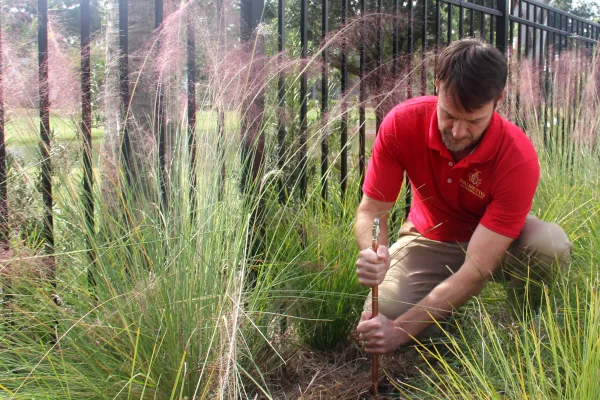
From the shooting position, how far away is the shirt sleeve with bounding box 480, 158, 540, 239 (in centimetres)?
243

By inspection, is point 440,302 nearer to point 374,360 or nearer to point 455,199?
point 374,360

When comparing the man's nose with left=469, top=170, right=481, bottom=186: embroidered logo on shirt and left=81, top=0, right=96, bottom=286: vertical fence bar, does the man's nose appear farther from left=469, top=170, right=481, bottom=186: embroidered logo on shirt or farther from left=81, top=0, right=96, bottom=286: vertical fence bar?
left=81, top=0, right=96, bottom=286: vertical fence bar

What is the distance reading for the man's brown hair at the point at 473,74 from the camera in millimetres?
2330

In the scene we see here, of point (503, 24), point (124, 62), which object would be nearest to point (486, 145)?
point (124, 62)

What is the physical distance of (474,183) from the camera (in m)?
2.59

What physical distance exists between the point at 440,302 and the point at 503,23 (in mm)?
3560

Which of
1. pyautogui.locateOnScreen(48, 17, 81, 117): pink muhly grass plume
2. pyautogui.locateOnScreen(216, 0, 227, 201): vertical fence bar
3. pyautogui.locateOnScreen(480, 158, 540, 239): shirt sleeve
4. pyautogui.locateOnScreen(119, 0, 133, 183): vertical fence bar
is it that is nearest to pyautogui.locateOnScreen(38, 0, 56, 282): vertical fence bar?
pyautogui.locateOnScreen(48, 17, 81, 117): pink muhly grass plume

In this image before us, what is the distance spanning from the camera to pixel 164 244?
6.48 ft

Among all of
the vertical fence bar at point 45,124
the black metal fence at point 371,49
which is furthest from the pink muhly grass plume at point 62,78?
the black metal fence at point 371,49

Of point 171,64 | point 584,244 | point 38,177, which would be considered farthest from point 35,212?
point 584,244

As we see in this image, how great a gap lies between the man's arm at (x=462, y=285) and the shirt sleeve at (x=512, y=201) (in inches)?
1.3

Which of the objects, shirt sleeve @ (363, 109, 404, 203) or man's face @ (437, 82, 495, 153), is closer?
man's face @ (437, 82, 495, 153)

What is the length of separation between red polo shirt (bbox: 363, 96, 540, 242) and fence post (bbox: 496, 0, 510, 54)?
2.77 m

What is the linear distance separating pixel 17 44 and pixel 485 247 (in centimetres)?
181
